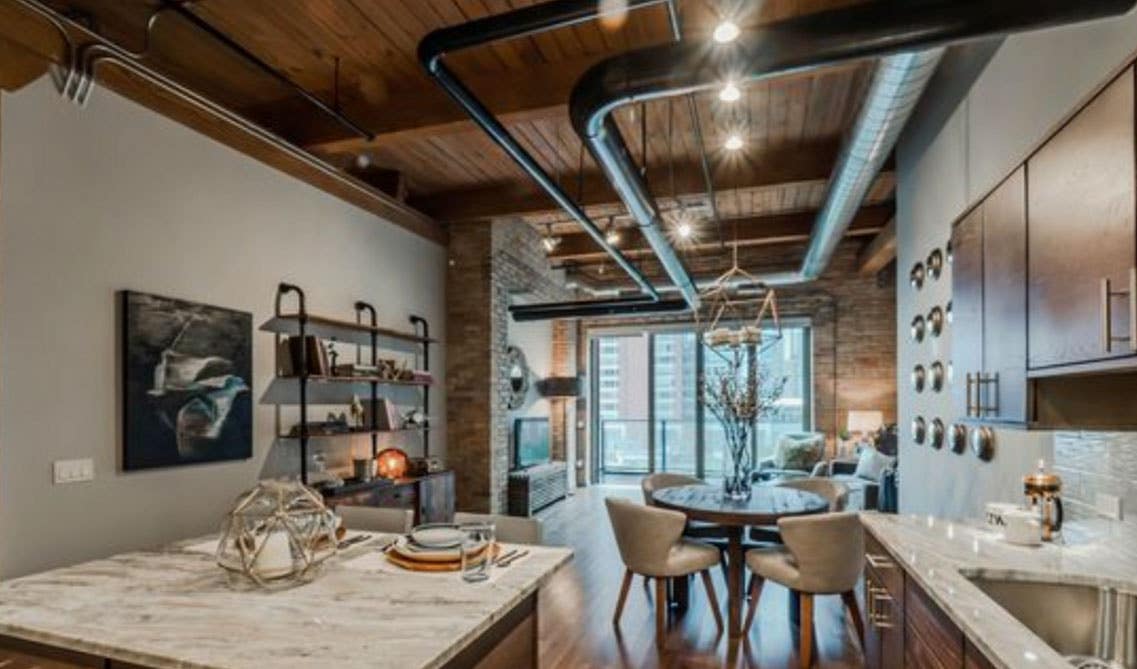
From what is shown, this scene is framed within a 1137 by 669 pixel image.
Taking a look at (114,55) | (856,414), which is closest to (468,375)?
(114,55)

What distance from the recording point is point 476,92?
3.71 metres

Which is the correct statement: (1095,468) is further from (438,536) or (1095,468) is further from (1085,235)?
(438,536)

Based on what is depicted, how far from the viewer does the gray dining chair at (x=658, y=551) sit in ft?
12.0

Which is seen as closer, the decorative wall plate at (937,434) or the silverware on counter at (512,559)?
the silverware on counter at (512,559)

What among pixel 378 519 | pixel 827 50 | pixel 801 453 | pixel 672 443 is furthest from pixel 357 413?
pixel 672 443

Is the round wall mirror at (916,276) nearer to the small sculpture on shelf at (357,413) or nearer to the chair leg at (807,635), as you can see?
the chair leg at (807,635)

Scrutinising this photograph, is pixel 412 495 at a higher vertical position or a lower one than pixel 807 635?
higher

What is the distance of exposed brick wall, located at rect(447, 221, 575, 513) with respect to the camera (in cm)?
609

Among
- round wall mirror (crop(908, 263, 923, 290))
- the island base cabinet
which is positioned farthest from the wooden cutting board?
round wall mirror (crop(908, 263, 923, 290))

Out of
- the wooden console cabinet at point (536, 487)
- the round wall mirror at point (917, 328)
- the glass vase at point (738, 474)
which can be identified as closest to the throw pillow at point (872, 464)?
the round wall mirror at point (917, 328)

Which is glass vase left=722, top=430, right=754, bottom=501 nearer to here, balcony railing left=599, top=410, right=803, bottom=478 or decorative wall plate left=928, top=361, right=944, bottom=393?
decorative wall plate left=928, top=361, right=944, bottom=393

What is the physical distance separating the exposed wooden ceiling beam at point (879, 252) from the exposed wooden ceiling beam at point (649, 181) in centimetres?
170

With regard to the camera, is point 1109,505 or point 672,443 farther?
point 672,443

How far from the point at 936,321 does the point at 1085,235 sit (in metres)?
2.26
